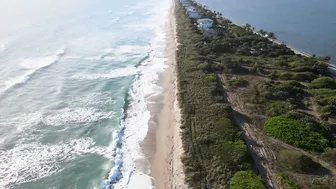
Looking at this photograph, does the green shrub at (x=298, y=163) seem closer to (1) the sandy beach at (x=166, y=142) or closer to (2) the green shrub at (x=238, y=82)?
(1) the sandy beach at (x=166, y=142)

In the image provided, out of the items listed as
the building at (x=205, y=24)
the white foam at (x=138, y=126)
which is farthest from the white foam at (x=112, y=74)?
the building at (x=205, y=24)

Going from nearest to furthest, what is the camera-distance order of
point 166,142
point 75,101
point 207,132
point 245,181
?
point 245,181
point 207,132
point 166,142
point 75,101

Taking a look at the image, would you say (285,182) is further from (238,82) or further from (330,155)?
(238,82)

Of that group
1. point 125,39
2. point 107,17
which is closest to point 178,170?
point 125,39

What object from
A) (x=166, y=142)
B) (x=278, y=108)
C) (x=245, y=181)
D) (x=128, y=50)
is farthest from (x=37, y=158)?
(x=128, y=50)

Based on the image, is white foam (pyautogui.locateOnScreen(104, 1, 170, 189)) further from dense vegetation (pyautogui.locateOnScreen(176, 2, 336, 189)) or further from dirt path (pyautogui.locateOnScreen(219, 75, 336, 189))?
dirt path (pyautogui.locateOnScreen(219, 75, 336, 189))

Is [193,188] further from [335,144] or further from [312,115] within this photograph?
[312,115]
